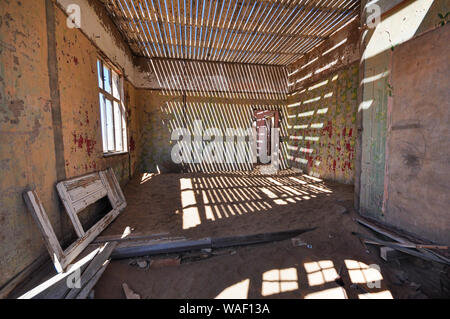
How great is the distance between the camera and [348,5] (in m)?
4.29

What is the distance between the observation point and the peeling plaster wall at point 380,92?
2.39 meters

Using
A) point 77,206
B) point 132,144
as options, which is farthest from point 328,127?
point 77,206

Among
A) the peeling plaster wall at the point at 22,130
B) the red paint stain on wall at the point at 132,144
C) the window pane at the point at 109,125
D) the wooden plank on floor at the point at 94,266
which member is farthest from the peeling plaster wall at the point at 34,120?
the red paint stain on wall at the point at 132,144

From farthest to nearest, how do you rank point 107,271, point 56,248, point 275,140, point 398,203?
point 275,140 → point 398,203 → point 107,271 → point 56,248

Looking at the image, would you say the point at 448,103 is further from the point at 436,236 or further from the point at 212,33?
the point at 212,33

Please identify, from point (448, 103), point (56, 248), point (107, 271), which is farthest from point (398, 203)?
point (56, 248)

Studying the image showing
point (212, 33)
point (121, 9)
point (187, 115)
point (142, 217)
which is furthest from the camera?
point (187, 115)

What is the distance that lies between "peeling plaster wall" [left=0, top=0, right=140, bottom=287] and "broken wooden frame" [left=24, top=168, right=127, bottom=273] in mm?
88

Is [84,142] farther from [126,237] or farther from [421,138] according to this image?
[421,138]

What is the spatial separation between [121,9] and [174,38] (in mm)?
1620

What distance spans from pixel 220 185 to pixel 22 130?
14.4 feet

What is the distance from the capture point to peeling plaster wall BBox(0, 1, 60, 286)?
5.42 ft

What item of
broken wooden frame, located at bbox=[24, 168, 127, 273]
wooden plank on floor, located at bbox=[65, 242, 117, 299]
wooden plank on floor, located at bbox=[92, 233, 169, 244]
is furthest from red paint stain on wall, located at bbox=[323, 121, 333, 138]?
wooden plank on floor, located at bbox=[65, 242, 117, 299]

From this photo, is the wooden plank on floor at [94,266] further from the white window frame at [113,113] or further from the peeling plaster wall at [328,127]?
the peeling plaster wall at [328,127]
